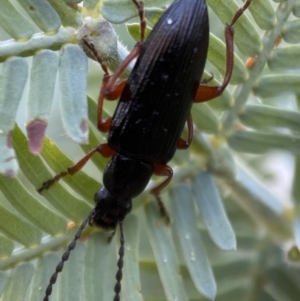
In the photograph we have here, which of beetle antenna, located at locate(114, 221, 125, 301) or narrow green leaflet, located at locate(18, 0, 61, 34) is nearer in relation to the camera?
narrow green leaflet, located at locate(18, 0, 61, 34)

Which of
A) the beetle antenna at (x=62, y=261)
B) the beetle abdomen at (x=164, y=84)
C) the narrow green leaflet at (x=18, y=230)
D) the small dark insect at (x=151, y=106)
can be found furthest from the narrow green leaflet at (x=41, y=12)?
the beetle antenna at (x=62, y=261)

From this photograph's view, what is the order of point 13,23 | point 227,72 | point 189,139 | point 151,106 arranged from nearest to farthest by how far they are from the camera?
point 13,23 → point 227,72 → point 189,139 → point 151,106

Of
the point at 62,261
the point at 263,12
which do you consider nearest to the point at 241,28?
the point at 263,12

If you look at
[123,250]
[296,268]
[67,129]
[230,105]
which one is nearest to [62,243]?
[123,250]

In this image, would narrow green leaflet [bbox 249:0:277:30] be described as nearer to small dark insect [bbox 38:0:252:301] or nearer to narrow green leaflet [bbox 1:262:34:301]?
small dark insect [bbox 38:0:252:301]

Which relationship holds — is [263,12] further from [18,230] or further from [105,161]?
[18,230]

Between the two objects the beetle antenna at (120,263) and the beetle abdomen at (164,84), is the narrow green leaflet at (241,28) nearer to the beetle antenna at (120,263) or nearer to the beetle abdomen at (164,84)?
the beetle abdomen at (164,84)

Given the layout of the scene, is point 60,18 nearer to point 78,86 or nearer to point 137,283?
point 78,86

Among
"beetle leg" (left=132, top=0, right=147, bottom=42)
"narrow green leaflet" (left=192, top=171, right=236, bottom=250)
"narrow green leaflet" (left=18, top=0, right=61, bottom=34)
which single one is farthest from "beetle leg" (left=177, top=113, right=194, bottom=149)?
"narrow green leaflet" (left=18, top=0, right=61, bottom=34)
